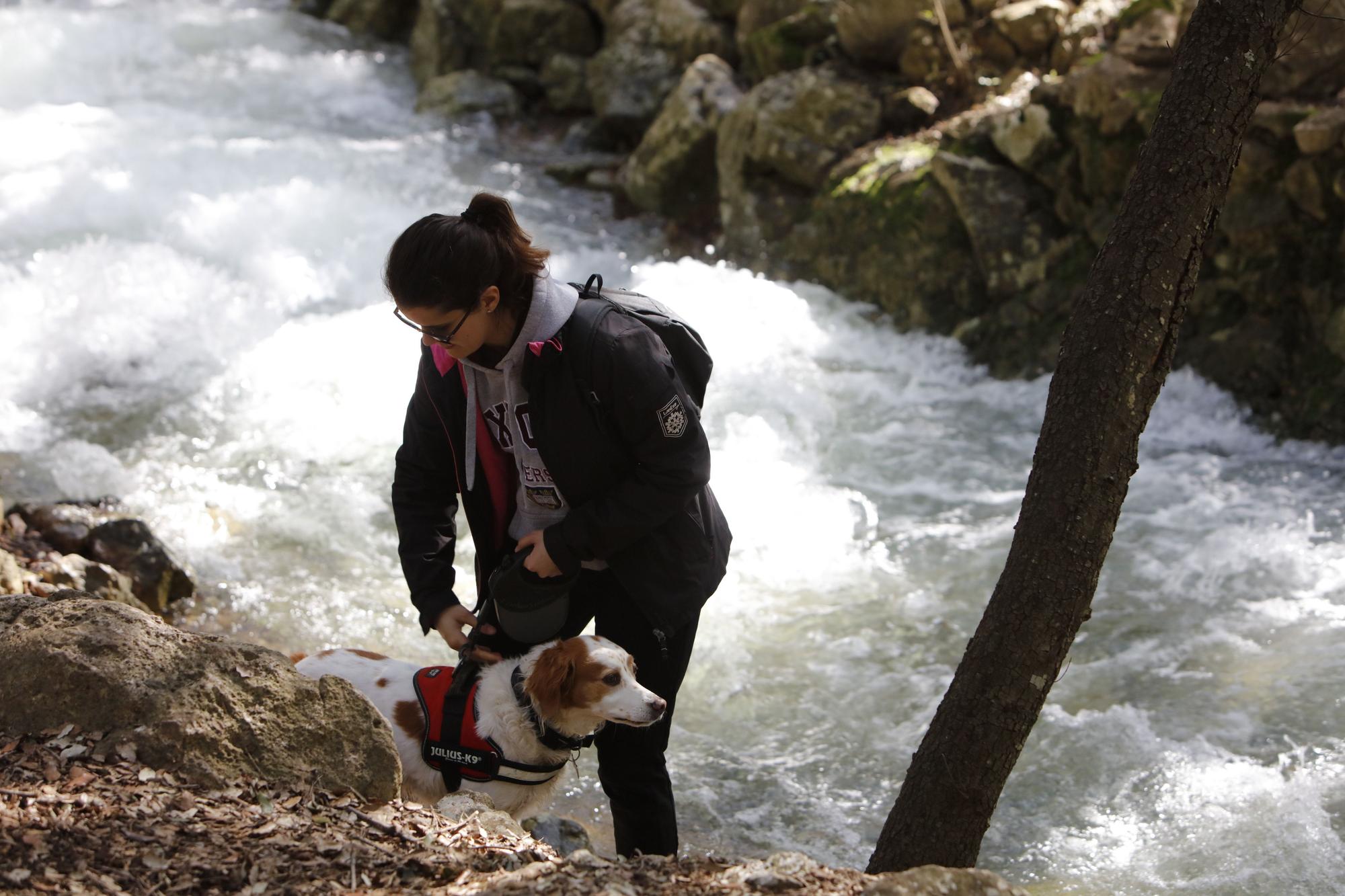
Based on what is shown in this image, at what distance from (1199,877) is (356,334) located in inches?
277

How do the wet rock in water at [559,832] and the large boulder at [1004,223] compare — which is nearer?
the wet rock in water at [559,832]

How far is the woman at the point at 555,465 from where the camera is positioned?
297cm

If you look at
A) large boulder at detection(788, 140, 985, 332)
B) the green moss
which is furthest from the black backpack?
the green moss

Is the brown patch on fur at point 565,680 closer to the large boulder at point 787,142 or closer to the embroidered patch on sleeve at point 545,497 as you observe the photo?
the embroidered patch on sleeve at point 545,497

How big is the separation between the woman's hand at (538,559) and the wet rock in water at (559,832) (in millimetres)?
1054

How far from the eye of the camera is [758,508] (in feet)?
24.1

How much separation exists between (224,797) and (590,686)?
1.05 m

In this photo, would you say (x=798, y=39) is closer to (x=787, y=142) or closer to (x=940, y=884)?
(x=787, y=142)

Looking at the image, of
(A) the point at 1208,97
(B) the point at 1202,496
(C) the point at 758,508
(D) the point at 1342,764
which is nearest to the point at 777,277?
(C) the point at 758,508

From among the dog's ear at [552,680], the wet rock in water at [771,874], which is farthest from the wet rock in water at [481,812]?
the wet rock in water at [771,874]

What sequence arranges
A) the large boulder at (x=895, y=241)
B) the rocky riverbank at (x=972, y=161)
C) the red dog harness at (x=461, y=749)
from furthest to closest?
the large boulder at (x=895, y=241) < the rocky riverbank at (x=972, y=161) < the red dog harness at (x=461, y=749)

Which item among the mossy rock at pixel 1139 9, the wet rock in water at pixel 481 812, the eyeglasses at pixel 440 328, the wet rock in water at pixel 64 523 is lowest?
the wet rock in water at pixel 64 523

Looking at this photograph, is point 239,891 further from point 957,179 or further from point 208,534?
point 957,179

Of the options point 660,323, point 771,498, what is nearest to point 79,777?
point 660,323
